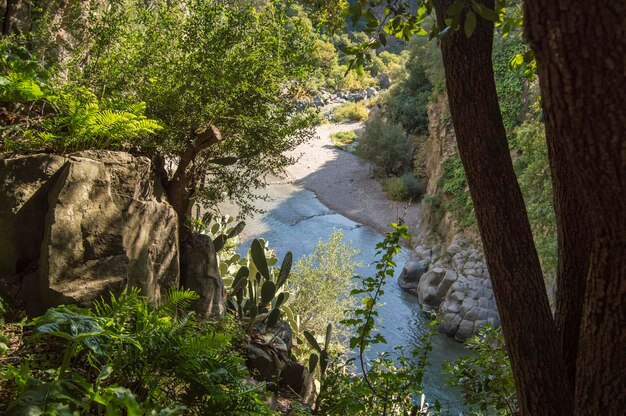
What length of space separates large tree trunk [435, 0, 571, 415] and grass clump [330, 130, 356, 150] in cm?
2401

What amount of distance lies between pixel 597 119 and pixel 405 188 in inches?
712

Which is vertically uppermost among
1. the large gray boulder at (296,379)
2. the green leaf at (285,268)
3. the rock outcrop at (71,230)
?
the rock outcrop at (71,230)

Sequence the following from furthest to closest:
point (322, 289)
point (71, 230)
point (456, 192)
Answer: point (456, 192) → point (322, 289) → point (71, 230)

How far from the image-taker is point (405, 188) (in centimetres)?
1953

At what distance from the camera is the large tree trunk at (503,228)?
2.22m

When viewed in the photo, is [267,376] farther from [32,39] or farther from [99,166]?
[32,39]

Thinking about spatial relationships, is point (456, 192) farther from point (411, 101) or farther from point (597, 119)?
point (597, 119)

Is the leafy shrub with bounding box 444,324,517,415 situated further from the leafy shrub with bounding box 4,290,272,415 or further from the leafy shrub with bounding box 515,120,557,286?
the leafy shrub with bounding box 515,120,557,286

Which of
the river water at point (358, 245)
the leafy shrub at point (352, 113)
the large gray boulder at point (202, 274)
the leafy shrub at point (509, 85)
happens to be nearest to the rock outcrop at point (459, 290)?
the river water at point (358, 245)

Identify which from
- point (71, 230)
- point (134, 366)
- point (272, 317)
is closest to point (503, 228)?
point (134, 366)

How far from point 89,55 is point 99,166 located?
5.76 feet

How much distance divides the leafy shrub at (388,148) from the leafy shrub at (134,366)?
19.1 m

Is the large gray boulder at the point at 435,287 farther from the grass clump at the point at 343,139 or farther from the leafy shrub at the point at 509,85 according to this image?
the grass clump at the point at 343,139

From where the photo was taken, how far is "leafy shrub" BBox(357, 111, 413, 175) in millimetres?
21500
